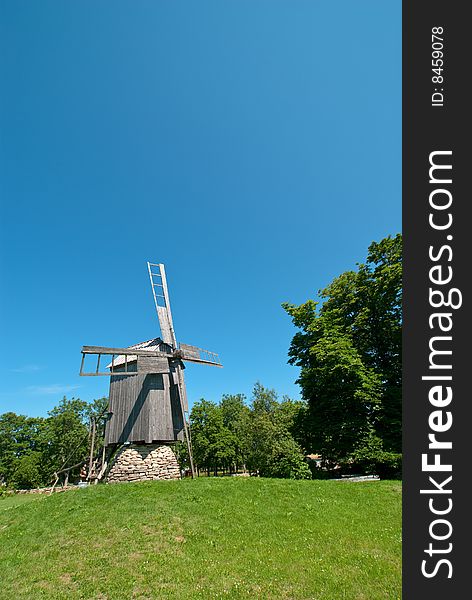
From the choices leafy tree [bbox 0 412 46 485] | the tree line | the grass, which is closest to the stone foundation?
the grass

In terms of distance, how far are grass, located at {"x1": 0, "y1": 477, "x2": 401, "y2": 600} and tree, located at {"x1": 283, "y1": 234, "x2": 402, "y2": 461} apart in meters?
5.46

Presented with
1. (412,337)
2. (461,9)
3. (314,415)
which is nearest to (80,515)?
(412,337)

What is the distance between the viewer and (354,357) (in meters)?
20.9

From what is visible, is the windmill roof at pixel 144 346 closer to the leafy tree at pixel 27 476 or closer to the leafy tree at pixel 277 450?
the leafy tree at pixel 277 450

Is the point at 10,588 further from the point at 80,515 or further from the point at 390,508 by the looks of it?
the point at 390,508

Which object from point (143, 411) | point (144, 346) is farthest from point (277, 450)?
point (144, 346)

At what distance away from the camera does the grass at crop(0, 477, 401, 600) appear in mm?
7543

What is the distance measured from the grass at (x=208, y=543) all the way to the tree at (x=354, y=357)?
546 centimetres

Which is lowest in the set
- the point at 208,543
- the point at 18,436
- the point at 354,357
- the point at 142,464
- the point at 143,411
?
the point at 18,436

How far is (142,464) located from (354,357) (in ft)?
50.8

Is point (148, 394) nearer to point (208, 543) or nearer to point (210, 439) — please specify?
point (208, 543)

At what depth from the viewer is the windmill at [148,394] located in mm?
20234

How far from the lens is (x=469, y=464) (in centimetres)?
349

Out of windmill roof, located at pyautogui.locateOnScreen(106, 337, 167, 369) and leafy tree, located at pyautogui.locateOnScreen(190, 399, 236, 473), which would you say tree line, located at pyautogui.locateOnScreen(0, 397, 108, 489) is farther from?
windmill roof, located at pyautogui.locateOnScreen(106, 337, 167, 369)
